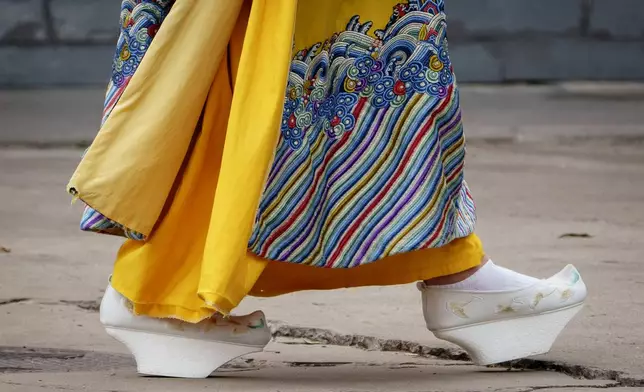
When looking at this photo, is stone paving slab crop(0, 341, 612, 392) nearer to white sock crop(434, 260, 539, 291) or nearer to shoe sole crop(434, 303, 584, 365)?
shoe sole crop(434, 303, 584, 365)

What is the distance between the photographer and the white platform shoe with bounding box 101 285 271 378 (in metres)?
2.48

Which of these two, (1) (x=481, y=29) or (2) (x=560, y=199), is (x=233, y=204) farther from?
(1) (x=481, y=29)

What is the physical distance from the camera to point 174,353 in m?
2.49

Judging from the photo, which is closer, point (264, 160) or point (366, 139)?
point (264, 160)

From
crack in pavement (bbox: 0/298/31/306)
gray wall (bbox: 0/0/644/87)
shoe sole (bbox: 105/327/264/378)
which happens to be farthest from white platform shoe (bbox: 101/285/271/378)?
gray wall (bbox: 0/0/644/87)

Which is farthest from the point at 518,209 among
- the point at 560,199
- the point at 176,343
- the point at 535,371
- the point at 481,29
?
the point at 481,29

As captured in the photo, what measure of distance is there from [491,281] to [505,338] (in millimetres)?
112

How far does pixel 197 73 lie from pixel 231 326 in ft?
1.59

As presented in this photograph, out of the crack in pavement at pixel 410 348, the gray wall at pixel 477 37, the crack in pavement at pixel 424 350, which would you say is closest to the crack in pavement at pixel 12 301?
the crack in pavement at pixel 410 348

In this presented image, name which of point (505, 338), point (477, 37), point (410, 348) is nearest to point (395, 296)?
point (410, 348)

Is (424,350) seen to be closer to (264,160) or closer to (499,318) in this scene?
(499,318)

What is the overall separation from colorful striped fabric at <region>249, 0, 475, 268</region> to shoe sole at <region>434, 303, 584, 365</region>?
0.24 m

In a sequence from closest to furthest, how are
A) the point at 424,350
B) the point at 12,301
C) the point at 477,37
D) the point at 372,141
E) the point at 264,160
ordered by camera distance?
the point at 264,160 → the point at 372,141 → the point at 424,350 → the point at 12,301 → the point at 477,37

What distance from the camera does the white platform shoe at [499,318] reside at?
2.55 m
